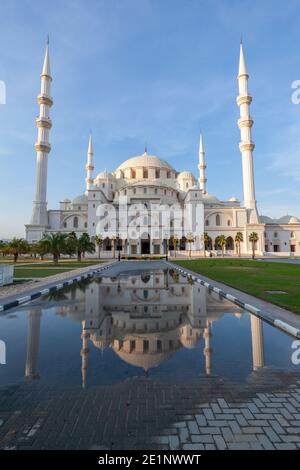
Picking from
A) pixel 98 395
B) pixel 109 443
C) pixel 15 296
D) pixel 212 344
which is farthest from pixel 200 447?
pixel 15 296

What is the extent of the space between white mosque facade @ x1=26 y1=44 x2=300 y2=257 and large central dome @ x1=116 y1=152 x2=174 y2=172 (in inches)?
220

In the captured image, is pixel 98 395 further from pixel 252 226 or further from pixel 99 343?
pixel 252 226

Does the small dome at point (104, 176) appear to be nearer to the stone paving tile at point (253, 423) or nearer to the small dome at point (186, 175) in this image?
the small dome at point (186, 175)

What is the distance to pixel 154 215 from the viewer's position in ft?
206

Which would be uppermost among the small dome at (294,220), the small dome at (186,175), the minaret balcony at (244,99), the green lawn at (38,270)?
the minaret balcony at (244,99)

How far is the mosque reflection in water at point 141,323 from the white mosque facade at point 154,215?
163 ft

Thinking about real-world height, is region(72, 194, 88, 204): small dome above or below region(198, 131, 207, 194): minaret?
below

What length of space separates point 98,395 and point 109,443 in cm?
95

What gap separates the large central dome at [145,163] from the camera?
77694 millimetres

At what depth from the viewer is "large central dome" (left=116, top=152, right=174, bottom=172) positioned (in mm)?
77694

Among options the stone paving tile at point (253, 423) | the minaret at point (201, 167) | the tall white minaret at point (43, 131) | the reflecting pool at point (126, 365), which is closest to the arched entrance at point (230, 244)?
the minaret at point (201, 167)

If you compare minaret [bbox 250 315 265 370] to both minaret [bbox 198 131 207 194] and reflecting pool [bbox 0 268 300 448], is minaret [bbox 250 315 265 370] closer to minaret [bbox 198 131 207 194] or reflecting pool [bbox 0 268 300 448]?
reflecting pool [bbox 0 268 300 448]

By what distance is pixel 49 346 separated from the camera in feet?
17.8

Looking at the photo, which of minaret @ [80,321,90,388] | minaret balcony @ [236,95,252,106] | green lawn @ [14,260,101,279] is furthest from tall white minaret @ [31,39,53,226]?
minaret @ [80,321,90,388]
